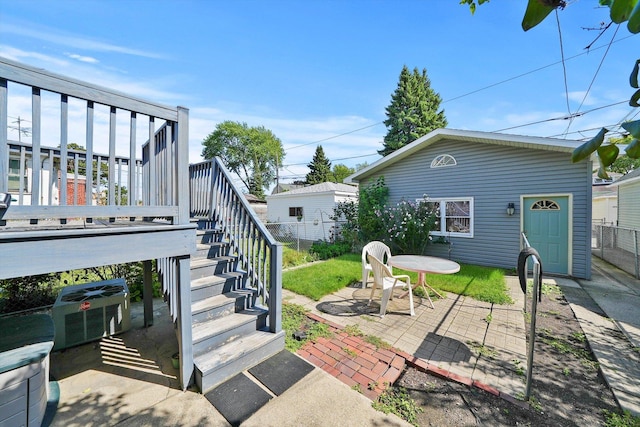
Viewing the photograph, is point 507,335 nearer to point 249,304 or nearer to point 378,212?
point 249,304

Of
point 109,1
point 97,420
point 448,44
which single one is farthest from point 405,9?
point 97,420

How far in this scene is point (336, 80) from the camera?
11609mm

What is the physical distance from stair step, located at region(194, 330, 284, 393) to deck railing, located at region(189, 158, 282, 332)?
18cm

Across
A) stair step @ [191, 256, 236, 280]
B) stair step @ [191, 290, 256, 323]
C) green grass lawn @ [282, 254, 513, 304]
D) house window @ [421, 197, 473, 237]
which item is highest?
house window @ [421, 197, 473, 237]

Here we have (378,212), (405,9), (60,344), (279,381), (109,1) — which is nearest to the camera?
(279,381)

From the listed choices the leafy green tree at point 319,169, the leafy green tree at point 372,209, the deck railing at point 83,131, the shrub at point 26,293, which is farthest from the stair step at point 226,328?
the leafy green tree at point 319,169

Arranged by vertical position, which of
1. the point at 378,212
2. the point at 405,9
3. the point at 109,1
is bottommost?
the point at 378,212

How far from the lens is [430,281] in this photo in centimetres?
577

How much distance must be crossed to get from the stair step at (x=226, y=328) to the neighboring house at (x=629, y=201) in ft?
40.2

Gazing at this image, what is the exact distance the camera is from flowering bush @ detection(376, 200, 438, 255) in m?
7.77

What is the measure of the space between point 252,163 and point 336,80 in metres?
26.0

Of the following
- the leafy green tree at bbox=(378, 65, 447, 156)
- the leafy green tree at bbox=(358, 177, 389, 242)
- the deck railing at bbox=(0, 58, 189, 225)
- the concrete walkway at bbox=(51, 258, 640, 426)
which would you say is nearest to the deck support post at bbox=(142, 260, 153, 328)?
the concrete walkway at bbox=(51, 258, 640, 426)

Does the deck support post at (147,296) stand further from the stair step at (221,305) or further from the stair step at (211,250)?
the stair step at (221,305)

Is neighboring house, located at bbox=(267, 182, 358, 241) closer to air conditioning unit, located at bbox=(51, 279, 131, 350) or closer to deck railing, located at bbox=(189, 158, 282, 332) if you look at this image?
deck railing, located at bbox=(189, 158, 282, 332)
